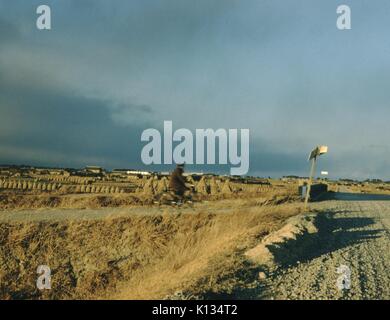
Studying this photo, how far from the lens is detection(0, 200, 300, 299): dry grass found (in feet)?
48.9

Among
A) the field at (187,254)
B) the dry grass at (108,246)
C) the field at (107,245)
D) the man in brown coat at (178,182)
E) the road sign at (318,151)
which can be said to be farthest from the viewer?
the man in brown coat at (178,182)

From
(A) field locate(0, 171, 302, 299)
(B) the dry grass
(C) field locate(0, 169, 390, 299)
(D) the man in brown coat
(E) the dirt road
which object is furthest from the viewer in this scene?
(D) the man in brown coat

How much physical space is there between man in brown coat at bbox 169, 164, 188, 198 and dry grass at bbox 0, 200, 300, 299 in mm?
4159

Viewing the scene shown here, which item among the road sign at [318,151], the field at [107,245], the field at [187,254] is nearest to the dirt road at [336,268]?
the field at [187,254]

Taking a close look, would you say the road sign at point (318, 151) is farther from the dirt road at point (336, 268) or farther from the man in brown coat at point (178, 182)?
the dirt road at point (336, 268)

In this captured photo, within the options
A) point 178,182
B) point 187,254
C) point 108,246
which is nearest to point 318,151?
point 178,182

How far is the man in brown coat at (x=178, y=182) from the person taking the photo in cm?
2442

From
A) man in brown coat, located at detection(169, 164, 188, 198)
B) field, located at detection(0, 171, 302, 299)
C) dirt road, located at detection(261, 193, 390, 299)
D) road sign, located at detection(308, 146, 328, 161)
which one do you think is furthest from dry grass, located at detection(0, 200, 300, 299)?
road sign, located at detection(308, 146, 328, 161)

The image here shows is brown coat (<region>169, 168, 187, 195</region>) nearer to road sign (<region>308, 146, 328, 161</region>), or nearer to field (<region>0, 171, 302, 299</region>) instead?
field (<region>0, 171, 302, 299</region>)

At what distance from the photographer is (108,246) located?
59.6 ft

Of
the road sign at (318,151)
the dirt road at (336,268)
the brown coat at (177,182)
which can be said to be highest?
the road sign at (318,151)

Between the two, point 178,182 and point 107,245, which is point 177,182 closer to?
point 178,182
